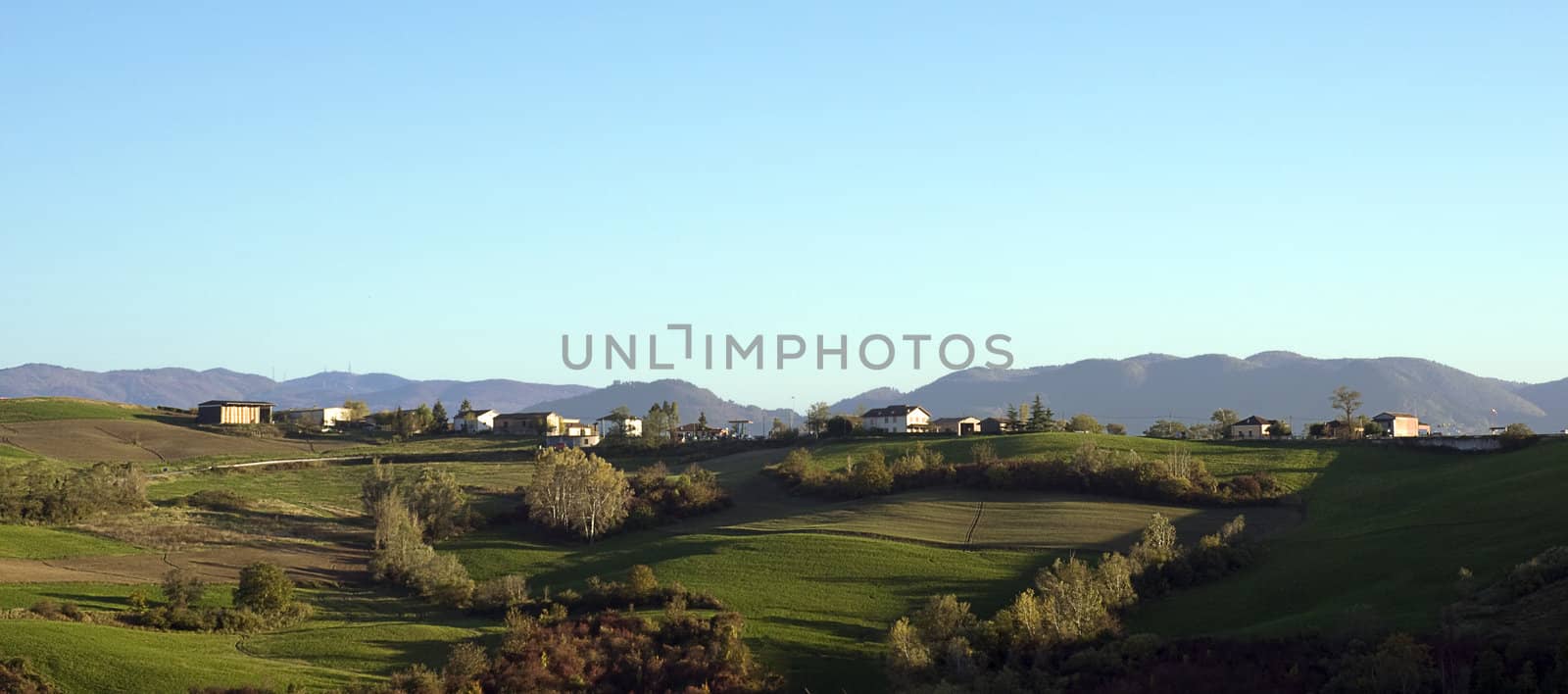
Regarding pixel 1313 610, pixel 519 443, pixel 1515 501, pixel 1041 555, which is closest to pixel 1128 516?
pixel 1041 555

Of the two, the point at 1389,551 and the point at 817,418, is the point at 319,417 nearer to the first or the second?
the point at 817,418

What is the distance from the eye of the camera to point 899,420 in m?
154

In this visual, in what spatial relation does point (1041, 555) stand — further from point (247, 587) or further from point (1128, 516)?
point (247, 587)

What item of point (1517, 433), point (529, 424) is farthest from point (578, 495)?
point (529, 424)

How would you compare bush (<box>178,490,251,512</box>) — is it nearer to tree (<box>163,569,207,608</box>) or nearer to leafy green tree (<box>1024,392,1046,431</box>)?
tree (<box>163,569,207,608</box>)

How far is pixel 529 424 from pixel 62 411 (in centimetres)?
5475

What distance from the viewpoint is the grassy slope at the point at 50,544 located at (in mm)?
71269

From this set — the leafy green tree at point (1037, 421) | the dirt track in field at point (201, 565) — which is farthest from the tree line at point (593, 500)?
the leafy green tree at point (1037, 421)

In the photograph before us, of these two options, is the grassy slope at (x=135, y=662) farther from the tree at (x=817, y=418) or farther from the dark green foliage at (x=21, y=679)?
the tree at (x=817, y=418)

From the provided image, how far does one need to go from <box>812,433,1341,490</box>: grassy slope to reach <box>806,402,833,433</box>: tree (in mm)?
18744

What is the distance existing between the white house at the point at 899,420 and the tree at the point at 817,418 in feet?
14.9

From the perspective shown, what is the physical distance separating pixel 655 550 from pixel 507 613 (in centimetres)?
1690

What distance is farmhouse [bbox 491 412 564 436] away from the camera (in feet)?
551

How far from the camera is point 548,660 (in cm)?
5200
